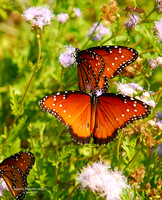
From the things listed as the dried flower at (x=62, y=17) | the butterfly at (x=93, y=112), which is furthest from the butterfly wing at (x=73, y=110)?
the dried flower at (x=62, y=17)

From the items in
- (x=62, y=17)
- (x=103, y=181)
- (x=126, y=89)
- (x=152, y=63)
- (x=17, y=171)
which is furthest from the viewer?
(x=62, y=17)

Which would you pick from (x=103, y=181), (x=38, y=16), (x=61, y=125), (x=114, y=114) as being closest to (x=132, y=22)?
(x=38, y=16)

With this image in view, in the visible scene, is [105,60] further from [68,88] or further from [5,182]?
[5,182]

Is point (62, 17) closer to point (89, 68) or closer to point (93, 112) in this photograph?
point (89, 68)

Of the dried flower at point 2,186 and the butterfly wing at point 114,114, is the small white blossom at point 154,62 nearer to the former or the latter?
the butterfly wing at point 114,114

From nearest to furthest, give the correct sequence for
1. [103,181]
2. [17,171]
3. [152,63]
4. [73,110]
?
1. [103,181]
2. [17,171]
3. [73,110]
4. [152,63]

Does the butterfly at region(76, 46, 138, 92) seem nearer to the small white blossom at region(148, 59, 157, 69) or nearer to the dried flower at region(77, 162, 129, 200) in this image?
the small white blossom at region(148, 59, 157, 69)
